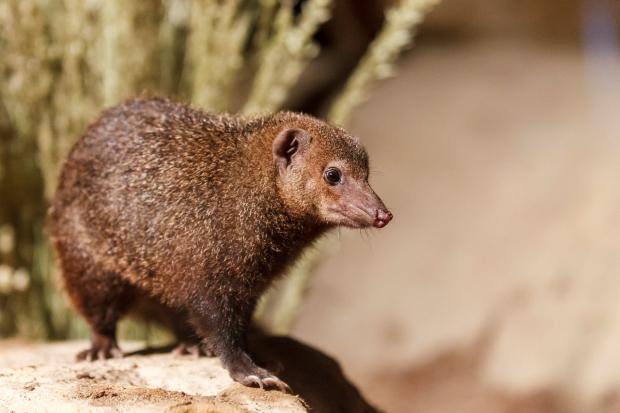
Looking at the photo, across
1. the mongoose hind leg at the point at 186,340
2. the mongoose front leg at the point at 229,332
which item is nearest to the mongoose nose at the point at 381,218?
the mongoose front leg at the point at 229,332

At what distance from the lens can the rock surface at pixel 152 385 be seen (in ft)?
8.14

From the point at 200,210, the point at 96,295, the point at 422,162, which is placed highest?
the point at 422,162

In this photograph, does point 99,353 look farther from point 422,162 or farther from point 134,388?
point 422,162

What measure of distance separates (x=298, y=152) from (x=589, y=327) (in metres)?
2.53

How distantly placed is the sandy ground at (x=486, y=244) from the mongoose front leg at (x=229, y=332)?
173 centimetres

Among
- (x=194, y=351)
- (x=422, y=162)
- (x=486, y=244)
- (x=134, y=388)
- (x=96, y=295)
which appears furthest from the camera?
(x=422, y=162)

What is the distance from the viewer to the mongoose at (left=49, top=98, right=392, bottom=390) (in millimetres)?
3016

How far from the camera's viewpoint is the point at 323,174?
3.00 metres

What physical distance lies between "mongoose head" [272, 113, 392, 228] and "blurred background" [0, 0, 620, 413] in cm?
113

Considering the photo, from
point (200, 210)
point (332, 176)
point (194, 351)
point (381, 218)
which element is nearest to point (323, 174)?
point (332, 176)

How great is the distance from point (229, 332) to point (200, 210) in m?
0.45

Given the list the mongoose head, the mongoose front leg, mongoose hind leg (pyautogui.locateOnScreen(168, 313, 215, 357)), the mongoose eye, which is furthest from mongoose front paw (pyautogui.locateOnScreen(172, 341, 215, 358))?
the mongoose eye

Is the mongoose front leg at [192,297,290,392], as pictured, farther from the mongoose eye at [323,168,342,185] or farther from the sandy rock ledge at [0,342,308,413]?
the mongoose eye at [323,168,342,185]

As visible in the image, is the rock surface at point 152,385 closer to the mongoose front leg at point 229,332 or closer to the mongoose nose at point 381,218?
the mongoose front leg at point 229,332
